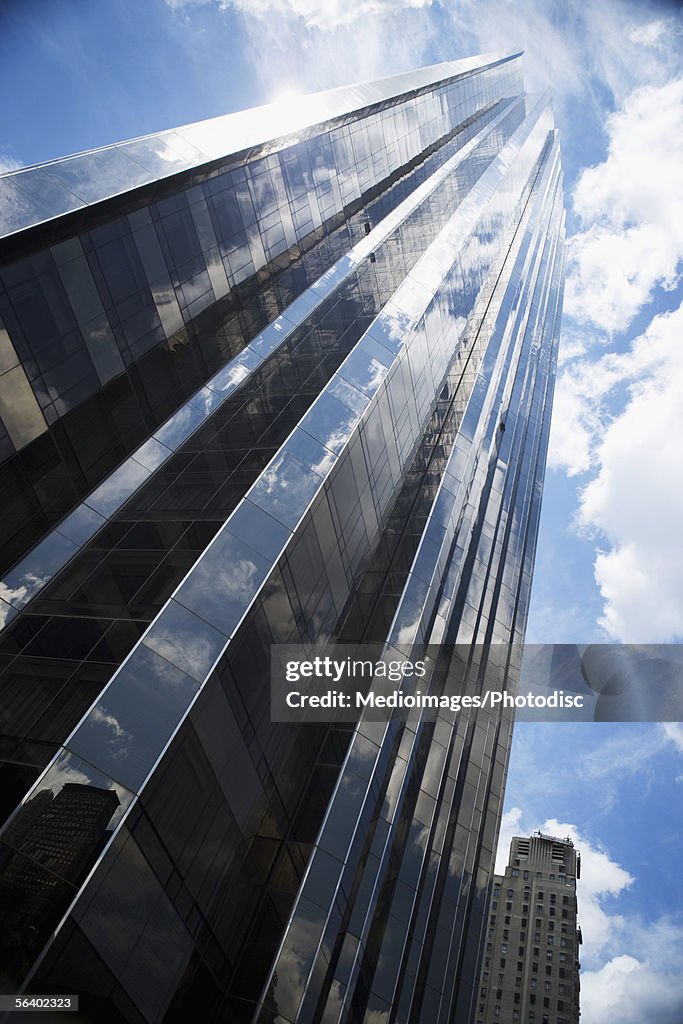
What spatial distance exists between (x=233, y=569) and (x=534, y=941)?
96586 millimetres

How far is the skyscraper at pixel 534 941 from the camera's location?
8000 centimetres

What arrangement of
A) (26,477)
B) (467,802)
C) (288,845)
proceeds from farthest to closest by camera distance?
1. (467,802)
2. (26,477)
3. (288,845)

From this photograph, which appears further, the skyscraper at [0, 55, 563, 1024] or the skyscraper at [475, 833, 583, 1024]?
the skyscraper at [475, 833, 583, 1024]

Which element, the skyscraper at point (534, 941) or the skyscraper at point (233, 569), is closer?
the skyscraper at point (233, 569)

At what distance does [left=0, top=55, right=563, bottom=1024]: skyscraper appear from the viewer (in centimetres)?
1300

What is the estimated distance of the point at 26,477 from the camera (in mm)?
19359

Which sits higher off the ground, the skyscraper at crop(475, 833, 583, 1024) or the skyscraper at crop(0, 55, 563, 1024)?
the skyscraper at crop(475, 833, 583, 1024)

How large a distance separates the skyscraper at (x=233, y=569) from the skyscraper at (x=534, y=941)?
59.6m

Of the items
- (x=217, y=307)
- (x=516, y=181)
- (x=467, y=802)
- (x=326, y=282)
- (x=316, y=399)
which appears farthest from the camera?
(x=516, y=181)

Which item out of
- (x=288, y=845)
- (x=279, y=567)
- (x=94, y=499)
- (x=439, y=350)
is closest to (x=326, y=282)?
(x=439, y=350)

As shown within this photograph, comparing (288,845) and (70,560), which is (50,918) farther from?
(70,560)

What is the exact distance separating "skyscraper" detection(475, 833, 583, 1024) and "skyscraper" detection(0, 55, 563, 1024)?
2346 inches

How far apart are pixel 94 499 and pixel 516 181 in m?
78.3

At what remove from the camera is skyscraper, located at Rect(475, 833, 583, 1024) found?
80.0 metres
